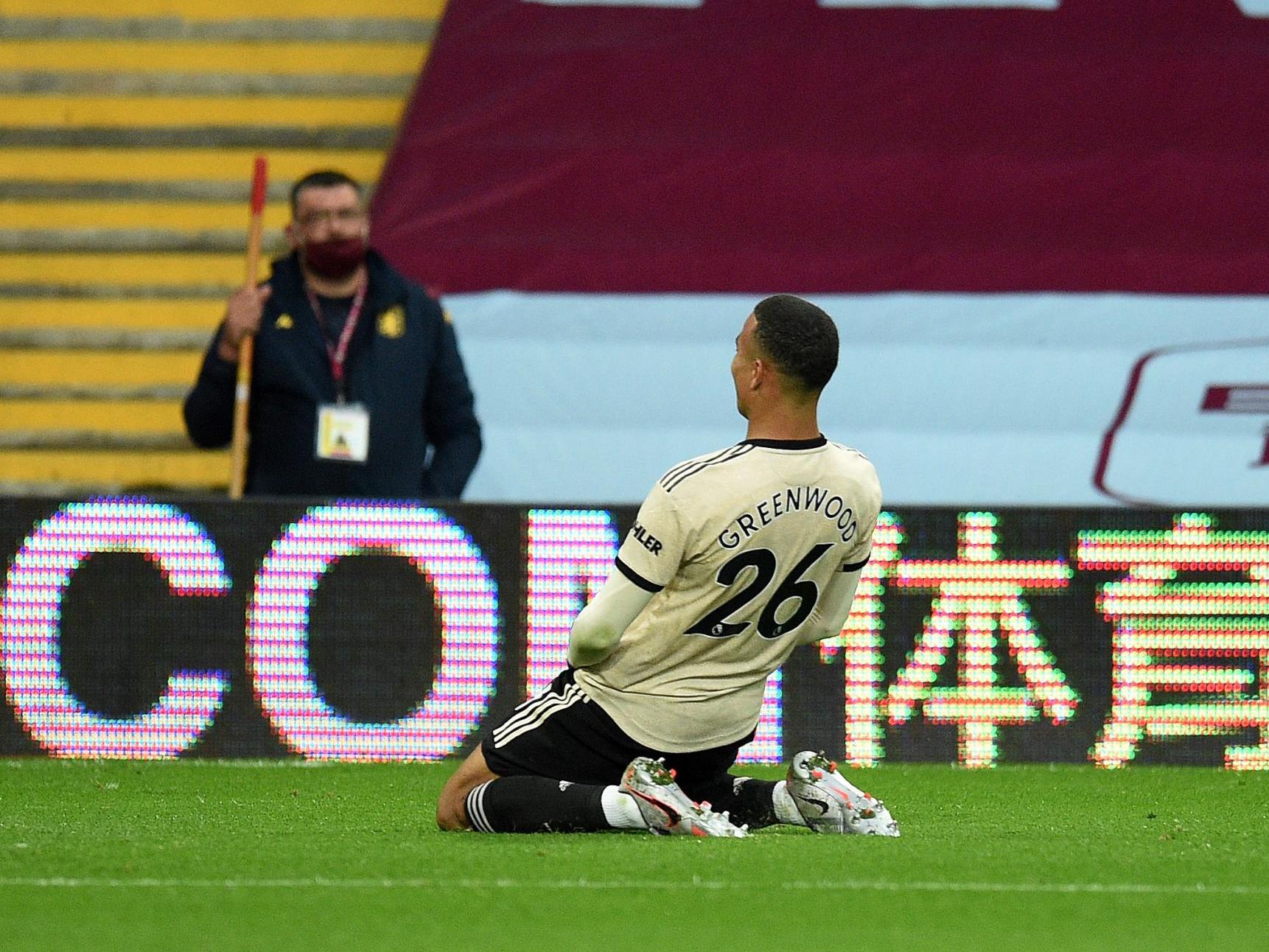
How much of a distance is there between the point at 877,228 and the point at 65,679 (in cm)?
467

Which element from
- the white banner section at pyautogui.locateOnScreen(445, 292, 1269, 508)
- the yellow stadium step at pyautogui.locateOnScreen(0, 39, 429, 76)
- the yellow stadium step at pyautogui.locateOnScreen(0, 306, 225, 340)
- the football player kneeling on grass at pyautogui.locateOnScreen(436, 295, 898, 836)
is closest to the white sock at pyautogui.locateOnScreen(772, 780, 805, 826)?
the football player kneeling on grass at pyautogui.locateOnScreen(436, 295, 898, 836)

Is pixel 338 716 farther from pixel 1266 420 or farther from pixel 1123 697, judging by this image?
pixel 1266 420

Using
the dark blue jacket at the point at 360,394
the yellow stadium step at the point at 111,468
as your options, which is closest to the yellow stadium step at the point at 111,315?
the yellow stadium step at the point at 111,468

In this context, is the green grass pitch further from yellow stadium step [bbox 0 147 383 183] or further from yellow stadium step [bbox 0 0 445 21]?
yellow stadium step [bbox 0 0 445 21]

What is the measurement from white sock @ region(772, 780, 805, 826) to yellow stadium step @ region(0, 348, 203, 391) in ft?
20.1

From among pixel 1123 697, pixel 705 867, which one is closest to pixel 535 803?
pixel 705 867

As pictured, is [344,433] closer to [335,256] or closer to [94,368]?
[335,256]

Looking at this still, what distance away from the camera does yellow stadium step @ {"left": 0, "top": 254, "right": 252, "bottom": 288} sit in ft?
34.7

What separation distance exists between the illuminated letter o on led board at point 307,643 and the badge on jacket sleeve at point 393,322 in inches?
27.3

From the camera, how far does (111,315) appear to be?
10.5 m

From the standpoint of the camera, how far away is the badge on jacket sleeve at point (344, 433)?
7.02m

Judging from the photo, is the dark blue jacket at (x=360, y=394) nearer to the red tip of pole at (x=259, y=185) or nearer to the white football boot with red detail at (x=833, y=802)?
the red tip of pole at (x=259, y=185)

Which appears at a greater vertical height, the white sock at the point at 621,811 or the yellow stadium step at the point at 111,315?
the yellow stadium step at the point at 111,315

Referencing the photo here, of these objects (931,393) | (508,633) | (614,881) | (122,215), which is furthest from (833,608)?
(122,215)
